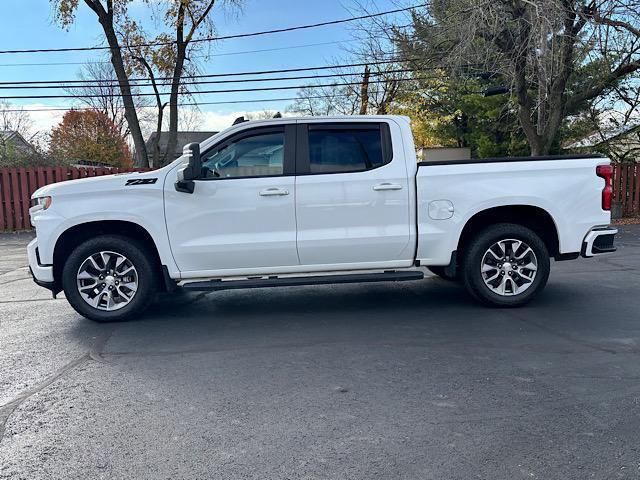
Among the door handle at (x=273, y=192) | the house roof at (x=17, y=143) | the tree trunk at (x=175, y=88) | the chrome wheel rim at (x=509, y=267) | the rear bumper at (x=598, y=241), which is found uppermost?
the tree trunk at (x=175, y=88)

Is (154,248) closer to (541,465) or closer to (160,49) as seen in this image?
(541,465)

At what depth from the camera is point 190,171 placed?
17.2 feet

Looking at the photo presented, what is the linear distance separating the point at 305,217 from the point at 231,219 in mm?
785

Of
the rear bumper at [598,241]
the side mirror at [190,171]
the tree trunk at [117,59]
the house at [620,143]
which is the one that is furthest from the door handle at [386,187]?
the tree trunk at [117,59]

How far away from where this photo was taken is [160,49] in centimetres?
2398

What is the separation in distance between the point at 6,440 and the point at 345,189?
12.0ft

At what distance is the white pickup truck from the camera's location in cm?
536

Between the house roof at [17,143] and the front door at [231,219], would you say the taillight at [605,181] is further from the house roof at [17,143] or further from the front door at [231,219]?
the house roof at [17,143]

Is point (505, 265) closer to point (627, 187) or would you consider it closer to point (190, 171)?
point (190, 171)

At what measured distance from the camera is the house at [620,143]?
17.8 meters

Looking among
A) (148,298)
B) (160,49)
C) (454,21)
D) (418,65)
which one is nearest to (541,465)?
(148,298)

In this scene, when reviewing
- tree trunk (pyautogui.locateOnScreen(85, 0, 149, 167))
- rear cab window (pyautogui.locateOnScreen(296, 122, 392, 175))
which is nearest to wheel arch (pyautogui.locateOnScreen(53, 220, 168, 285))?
rear cab window (pyautogui.locateOnScreen(296, 122, 392, 175))

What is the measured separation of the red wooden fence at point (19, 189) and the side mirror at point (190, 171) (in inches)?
500

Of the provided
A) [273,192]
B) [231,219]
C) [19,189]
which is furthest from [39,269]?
[19,189]
